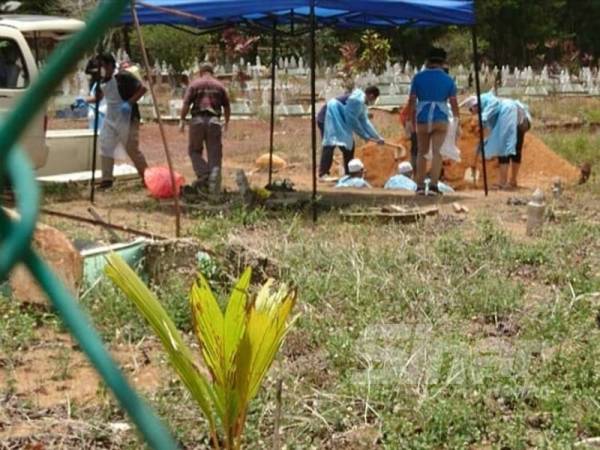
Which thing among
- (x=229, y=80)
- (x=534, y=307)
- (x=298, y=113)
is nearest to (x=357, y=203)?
(x=534, y=307)

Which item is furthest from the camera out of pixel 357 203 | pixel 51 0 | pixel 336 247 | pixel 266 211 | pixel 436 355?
pixel 51 0

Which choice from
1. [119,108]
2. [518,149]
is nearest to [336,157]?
[518,149]

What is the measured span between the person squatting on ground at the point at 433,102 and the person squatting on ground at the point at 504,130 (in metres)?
1.37

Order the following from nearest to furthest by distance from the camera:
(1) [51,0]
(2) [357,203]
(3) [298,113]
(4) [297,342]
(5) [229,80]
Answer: (4) [297,342]
(2) [357,203]
(3) [298,113]
(1) [51,0]
(5) [229,80]

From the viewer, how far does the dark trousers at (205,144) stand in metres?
11.7

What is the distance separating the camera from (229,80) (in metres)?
31.6

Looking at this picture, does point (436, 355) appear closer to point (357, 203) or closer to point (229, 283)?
point (229, 283)

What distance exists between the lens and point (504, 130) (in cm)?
1327

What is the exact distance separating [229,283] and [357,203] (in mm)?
5521

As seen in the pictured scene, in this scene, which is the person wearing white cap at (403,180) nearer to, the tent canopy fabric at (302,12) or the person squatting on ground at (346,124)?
the person squatting on ground at (346,124)

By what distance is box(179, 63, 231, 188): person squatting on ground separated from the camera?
11617mm

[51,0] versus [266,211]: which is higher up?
[51,0]

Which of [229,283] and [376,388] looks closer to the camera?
[376,388]

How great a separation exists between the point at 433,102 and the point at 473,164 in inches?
110
